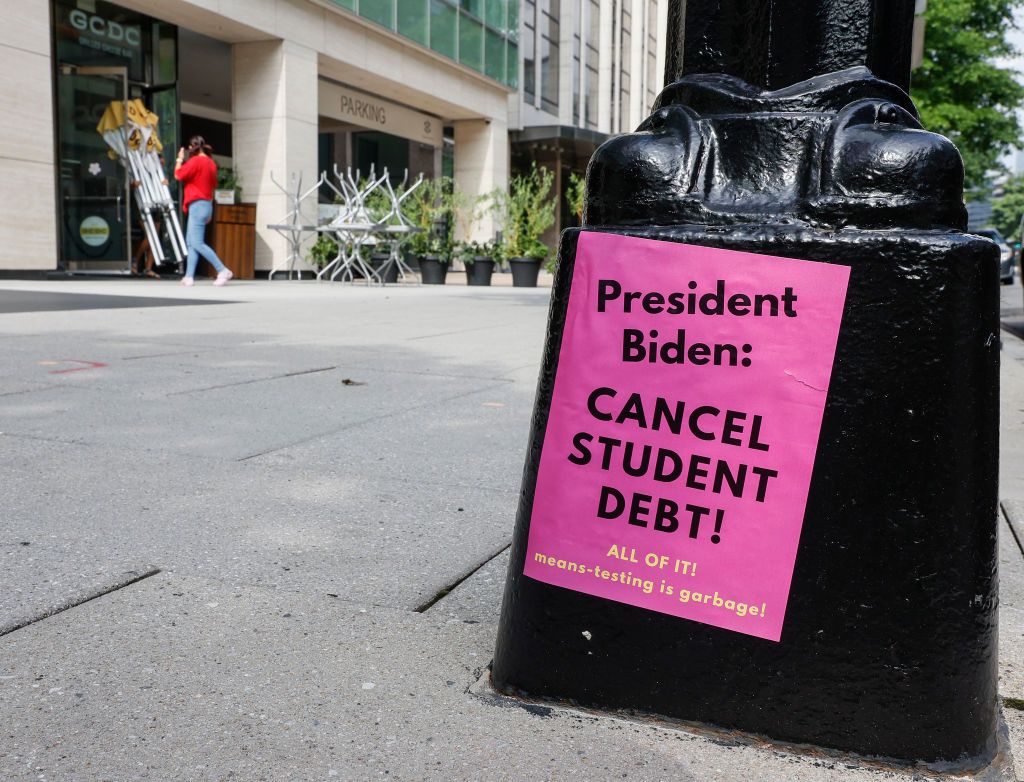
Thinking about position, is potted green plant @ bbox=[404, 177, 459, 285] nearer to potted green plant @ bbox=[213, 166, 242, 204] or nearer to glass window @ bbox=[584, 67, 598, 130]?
potted green plant @ bbox=[213, 166, 242, 204]

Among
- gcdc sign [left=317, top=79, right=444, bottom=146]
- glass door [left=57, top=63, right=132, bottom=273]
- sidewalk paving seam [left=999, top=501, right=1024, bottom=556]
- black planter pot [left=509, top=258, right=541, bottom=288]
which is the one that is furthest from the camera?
gcdc sign [left=317, top=79, right=444, bottom=146]

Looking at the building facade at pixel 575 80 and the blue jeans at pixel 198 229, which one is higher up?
the building facade at pixel 575 80

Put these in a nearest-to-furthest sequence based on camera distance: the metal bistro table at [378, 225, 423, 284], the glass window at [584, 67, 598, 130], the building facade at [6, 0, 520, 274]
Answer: the building facade at [6, 0, 520, 274] → the metal bistro table at [378, 225, 423, 284] → the glass window at [584, 67, 598, 130]

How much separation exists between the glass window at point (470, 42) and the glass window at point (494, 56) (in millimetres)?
306

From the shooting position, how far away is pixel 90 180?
669 inches

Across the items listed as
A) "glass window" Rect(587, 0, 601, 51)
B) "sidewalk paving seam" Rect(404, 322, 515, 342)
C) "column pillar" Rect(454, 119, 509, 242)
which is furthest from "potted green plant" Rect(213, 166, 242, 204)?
"glass window" Rect(587, 0, 601, 51)

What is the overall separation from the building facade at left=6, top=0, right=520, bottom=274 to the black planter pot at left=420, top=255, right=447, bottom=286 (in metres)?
2.51

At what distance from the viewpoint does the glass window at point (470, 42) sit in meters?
24.4

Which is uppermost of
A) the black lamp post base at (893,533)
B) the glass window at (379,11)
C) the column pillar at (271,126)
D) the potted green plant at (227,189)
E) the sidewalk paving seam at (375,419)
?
the glass window at (379,11)

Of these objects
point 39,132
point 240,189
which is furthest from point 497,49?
point 39,132

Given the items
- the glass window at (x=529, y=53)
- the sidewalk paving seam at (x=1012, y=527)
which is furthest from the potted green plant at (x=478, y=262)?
the sidewalk paving seam at (x=1012, y=527)

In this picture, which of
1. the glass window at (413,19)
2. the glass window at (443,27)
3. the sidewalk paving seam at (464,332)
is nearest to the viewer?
the sidewalk paving seam at (464,332)

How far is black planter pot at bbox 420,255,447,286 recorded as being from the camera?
18922 millimetres

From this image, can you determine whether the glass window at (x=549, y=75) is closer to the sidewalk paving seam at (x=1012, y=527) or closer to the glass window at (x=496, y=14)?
the glass window at (x=496, y=14)
